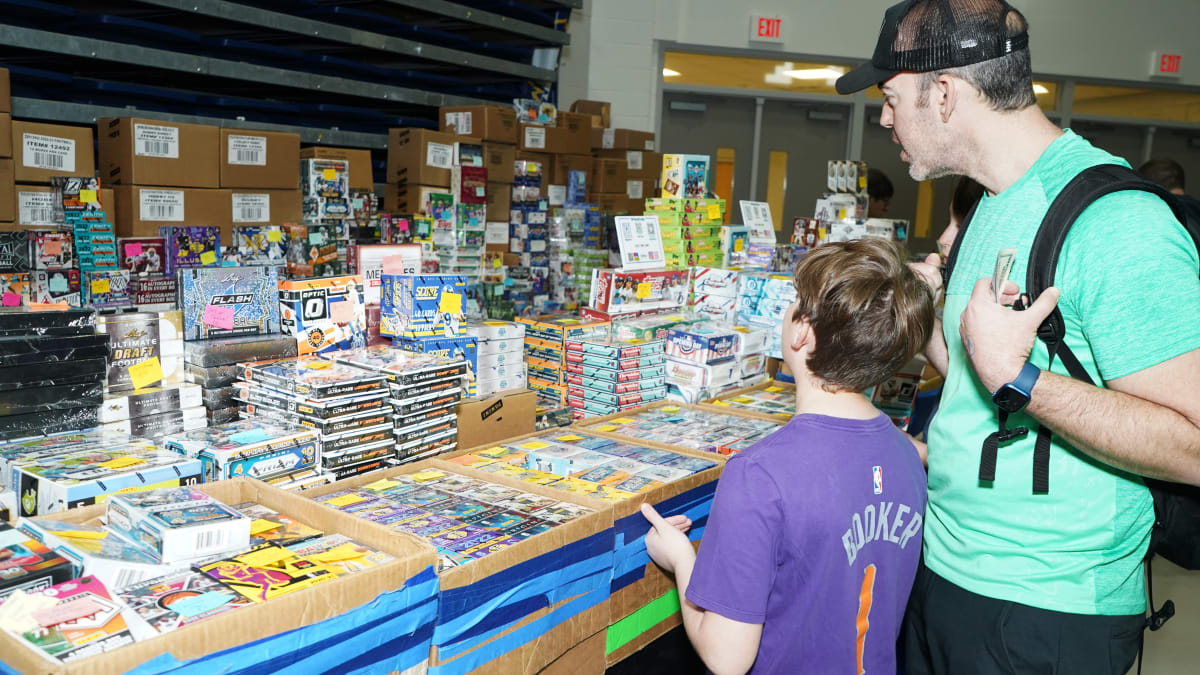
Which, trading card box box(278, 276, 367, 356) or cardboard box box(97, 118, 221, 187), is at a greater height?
cardboard box box(97, 118, 221, 187)

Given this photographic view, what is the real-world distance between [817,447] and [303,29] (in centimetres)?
467

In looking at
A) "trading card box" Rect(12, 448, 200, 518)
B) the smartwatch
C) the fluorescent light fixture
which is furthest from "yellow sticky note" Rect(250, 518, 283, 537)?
the fluorescent light fixture

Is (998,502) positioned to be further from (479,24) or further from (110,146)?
(479,24)

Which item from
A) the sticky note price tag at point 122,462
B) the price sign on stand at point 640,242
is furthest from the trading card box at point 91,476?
the price sign on stand at point 640,242

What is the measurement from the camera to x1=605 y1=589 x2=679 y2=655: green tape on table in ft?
7.42

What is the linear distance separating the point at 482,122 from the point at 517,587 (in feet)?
14.7

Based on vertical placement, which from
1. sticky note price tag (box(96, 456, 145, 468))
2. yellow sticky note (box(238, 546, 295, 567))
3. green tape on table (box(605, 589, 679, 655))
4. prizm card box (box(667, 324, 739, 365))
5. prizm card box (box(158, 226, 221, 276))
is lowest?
green tape on table (box(605, 589, 679, 655))

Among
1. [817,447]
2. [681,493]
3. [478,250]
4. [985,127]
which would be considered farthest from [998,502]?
[478,250]

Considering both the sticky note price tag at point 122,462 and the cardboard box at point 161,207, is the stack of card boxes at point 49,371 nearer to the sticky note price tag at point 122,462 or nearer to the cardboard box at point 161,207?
the sticky note price tag at point 122,462

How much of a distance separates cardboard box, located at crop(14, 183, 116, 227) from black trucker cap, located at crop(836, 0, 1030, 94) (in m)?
3.29

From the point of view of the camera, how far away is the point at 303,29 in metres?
5.15

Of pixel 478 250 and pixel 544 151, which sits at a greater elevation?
pixel 544 151

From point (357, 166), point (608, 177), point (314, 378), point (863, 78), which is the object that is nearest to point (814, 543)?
point (863, 78)

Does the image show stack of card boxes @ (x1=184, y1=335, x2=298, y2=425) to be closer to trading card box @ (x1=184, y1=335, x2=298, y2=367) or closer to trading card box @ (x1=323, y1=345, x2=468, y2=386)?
trading card box @ (x1=184, y1=335, x2=298, y2=367)
